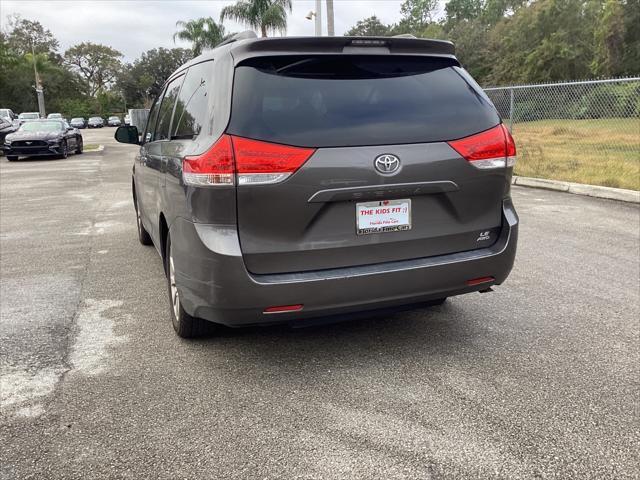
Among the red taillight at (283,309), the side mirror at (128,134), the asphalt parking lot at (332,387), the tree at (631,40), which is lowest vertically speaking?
the asphalt parking lot at (332,387)

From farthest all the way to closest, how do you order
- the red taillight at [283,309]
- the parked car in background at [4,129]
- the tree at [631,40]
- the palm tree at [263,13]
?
the tree at [631,40], the palm tree at [263,13], the parked car in background at [4,129], the red taillight at [283,309]

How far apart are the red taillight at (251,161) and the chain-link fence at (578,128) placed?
867 centimetres

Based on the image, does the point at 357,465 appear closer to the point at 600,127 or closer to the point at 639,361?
the point at 639,361

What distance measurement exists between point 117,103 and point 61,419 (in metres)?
96.2

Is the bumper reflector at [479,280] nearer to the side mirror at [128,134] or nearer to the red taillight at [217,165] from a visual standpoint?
the red taillight at [217,165]

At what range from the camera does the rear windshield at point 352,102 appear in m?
2.88

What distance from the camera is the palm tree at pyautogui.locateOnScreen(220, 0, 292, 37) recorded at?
31.3m

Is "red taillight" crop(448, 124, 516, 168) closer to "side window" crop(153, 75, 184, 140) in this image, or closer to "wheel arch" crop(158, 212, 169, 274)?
"wheel arch" crop(158, 212, 169, 274)

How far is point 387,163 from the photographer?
2.96 metres

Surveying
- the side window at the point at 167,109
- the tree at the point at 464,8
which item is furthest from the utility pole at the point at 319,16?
the tree at the point at 464,8

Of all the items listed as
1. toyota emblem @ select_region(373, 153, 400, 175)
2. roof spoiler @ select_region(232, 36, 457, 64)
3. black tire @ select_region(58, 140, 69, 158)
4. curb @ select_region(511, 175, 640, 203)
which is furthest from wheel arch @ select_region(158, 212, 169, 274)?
black tire @ select_region(58, 140, 69, 158)

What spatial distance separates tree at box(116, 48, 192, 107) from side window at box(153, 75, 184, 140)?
98.5 meters

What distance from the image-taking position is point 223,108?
9.59ft

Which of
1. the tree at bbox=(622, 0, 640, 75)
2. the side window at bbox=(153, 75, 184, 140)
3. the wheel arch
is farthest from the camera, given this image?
the tree at bbox=(622, 0, 640, 75)
